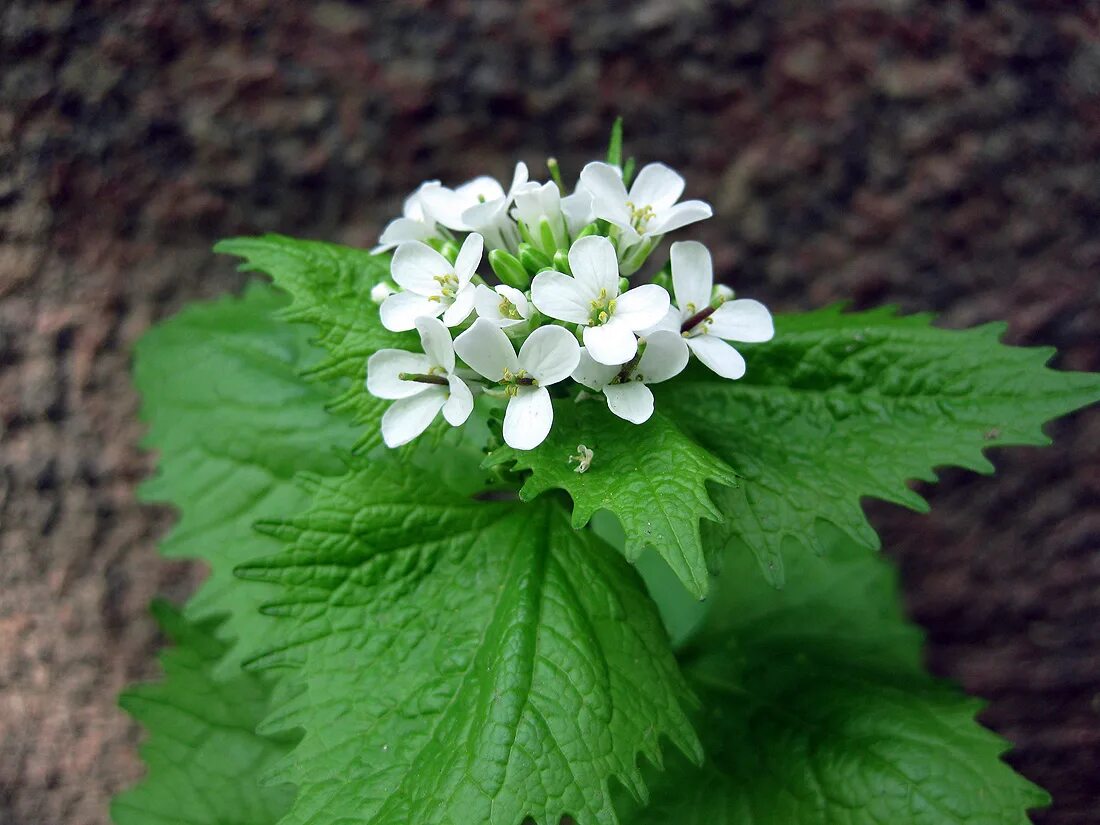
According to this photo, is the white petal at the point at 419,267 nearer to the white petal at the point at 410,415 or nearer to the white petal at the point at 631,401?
the white petal at the point at 410,415

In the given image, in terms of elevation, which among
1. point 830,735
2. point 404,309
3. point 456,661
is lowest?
point 830,735

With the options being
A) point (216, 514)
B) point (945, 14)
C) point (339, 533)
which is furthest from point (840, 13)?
point (216, 514)

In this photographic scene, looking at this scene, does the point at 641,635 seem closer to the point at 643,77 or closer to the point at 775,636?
the point at 775,636

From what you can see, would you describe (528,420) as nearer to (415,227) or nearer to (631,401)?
(631,401)

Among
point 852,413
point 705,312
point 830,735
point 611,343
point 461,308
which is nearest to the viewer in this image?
point 611,343

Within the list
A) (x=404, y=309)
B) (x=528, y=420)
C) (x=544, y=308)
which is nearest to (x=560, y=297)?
(x=544, y=308)

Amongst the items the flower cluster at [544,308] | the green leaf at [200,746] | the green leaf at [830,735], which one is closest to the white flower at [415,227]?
the flower cluster at [544,308]
